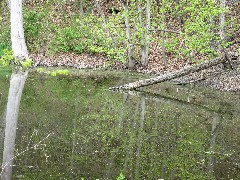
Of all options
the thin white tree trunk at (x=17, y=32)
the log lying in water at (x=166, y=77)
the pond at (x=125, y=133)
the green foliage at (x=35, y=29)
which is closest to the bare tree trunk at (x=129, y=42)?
the log lying in water at (x=166, y=77)

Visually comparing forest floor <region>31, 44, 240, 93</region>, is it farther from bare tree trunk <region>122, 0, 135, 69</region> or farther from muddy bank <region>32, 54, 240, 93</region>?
bare tree trunk <region>122, 0, 135, 69</region>

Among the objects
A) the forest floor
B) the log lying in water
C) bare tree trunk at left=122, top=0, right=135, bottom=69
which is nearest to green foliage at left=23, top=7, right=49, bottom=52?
the forest floor

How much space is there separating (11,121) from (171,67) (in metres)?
9.96

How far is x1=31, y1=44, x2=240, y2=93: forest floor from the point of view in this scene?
13.8 meters

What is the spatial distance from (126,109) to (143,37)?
7515mm

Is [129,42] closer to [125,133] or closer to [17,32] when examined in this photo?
[17,32]

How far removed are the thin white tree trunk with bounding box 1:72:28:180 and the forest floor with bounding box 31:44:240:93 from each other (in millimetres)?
4030

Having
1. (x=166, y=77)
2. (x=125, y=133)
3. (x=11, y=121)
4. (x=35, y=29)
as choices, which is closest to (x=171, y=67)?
(x=166, y=77)

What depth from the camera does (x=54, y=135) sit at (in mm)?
7395

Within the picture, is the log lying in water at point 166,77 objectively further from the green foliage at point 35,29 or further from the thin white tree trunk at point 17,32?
the green foliage at point 35,29

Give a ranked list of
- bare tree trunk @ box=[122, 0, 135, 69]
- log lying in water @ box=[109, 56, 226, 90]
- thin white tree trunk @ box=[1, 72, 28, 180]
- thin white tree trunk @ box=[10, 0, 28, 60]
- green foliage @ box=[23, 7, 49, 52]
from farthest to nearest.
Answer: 1. green foliage @ box=[23, 7, 49, 52]
2. thin white tree trunk @ box=[10, 0, 28, 60]
3. bare tree trunk @ box=[122, 0, 135, 69]
4. log lying in water @ box=[109, 56, 226, 90]
5. thin white tree trunk @ box=[1, 72, 28, 180]

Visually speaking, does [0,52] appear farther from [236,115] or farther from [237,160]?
[237,160]

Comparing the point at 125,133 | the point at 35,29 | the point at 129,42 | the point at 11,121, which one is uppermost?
the point at 35,29

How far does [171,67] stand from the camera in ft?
56.3
